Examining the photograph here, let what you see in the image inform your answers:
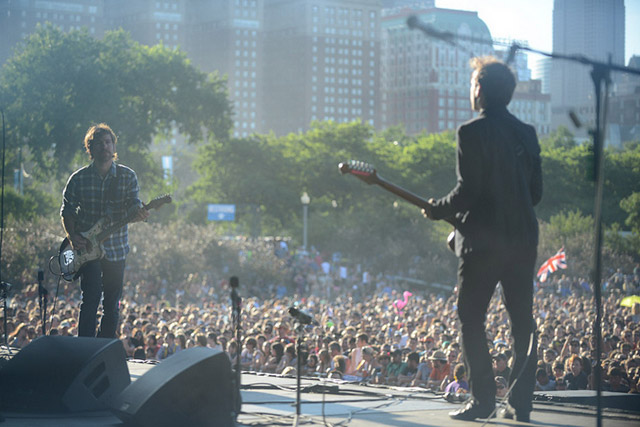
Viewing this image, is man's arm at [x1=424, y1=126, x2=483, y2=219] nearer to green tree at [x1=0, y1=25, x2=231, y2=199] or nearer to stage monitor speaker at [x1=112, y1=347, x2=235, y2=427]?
stage monitor speaker at [x1=112, y1=347, x2=235, y2=427]

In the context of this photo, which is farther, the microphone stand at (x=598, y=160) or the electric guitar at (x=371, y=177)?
the electric guitar at (x=371, y=177)

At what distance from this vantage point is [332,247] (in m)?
49.7

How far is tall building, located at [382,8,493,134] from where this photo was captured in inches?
6531

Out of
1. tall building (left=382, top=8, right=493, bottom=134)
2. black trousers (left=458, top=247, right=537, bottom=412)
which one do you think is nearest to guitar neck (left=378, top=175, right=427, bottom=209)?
black trousers (left=458, top=247, right=537, bottom=412)

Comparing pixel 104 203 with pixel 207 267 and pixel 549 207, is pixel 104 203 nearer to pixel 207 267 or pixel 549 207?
pixel 207 267

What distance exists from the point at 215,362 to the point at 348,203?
50.3m

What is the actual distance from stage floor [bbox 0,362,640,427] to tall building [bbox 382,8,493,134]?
521 feet

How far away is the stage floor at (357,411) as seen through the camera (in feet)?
14.5

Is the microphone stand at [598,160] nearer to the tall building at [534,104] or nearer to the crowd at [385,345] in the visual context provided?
the crowd at [385,345]

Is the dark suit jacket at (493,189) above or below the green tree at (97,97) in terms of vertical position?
below

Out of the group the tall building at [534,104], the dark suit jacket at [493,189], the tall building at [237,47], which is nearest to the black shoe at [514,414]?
the dark suit jacket at [493,189]

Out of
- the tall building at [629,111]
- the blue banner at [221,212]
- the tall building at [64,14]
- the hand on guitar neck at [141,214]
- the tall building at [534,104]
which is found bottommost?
the hand on guitar neck at [141,214]

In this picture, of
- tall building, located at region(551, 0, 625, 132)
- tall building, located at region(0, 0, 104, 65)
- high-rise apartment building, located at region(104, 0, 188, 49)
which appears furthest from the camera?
high-rise apartment building, located at region(104, 0, 188, 49)

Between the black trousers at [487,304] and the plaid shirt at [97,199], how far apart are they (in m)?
2.70
